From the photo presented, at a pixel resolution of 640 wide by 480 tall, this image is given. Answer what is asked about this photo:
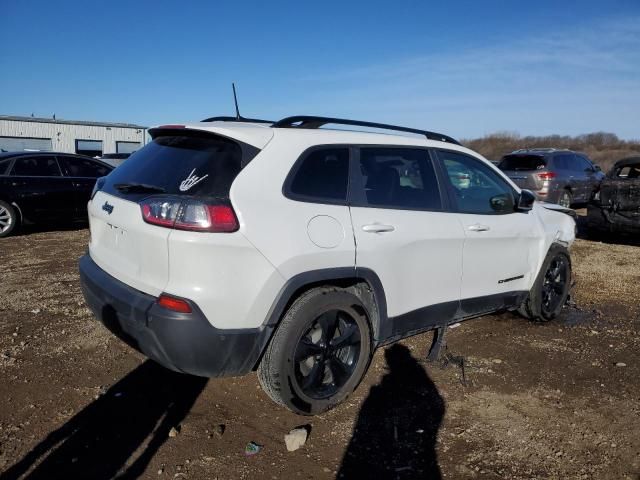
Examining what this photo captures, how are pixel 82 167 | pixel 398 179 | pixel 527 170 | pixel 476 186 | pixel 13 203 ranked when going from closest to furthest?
pixel 398 179
pixel 476 186
pixel 13 203
pixel 82 167
pixel 527 170

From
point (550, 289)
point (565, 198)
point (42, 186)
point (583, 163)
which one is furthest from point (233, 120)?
point (583, 163)

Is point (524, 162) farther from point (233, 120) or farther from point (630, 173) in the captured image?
point (233, 120)

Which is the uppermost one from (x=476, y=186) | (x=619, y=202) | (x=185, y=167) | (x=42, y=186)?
(x=185, y=167)

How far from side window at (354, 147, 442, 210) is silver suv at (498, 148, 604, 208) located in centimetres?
950

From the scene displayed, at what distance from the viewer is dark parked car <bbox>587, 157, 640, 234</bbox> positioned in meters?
8.69

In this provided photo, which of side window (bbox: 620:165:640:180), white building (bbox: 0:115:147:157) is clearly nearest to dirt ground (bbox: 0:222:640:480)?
side window (bbox: 620:165:640:180)

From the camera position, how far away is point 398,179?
356cm

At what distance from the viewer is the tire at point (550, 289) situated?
4.77m

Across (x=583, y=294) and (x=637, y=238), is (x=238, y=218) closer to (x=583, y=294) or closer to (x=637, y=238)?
(x=583, y=294)

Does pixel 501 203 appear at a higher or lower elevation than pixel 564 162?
lower

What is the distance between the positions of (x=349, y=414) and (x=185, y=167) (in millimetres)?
1818

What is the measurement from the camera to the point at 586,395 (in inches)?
138

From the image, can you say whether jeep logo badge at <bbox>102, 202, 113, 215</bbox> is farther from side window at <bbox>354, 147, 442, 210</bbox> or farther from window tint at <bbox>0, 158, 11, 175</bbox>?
window tint at <bbox>0, 158, 11, 175</bbox>

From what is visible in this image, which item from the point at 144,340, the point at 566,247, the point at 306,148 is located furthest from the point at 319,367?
the point at 566,247
